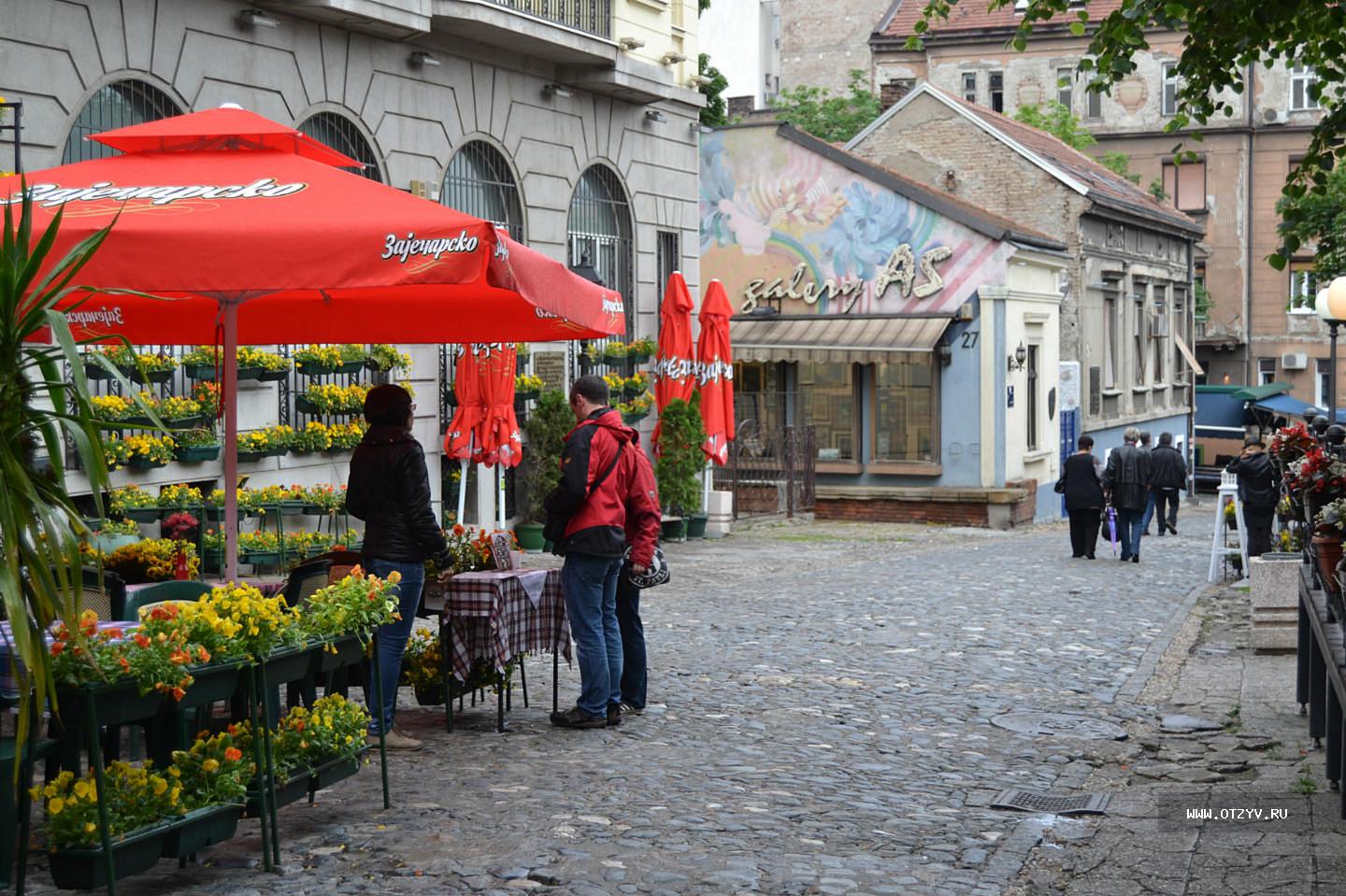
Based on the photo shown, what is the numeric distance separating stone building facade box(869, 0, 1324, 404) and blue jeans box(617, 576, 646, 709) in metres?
43.7

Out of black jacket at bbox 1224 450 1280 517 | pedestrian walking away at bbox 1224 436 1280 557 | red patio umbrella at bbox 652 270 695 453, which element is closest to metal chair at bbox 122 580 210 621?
pedestrian walking away at bbox 1224 436 1280 557

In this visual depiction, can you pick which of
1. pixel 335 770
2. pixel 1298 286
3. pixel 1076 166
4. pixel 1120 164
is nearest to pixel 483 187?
pixel 335 770

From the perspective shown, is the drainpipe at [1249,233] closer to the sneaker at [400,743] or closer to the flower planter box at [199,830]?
the sneaker at [400,743]

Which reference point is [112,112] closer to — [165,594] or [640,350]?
[165,594]

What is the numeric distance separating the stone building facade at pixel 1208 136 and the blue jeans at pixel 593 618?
44040 mm

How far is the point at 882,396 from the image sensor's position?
29812 millimetres

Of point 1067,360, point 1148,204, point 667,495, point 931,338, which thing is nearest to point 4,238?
point 667,495

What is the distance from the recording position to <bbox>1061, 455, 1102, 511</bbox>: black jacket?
2073 cm

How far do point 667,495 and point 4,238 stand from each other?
16.5 meters

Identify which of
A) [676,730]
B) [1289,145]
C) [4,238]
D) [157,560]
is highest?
[1289,145]

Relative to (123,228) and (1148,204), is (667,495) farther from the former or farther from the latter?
(1148,204)

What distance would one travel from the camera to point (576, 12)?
64.7 ft

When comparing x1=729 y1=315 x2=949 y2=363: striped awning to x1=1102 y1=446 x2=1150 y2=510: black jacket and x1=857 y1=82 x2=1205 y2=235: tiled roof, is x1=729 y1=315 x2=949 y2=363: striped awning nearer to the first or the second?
x1=857 y1=82 x2=1205 y2=235: tiled roof

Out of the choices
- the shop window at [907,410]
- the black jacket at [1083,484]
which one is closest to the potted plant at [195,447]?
the black jacket at [1083,484]
